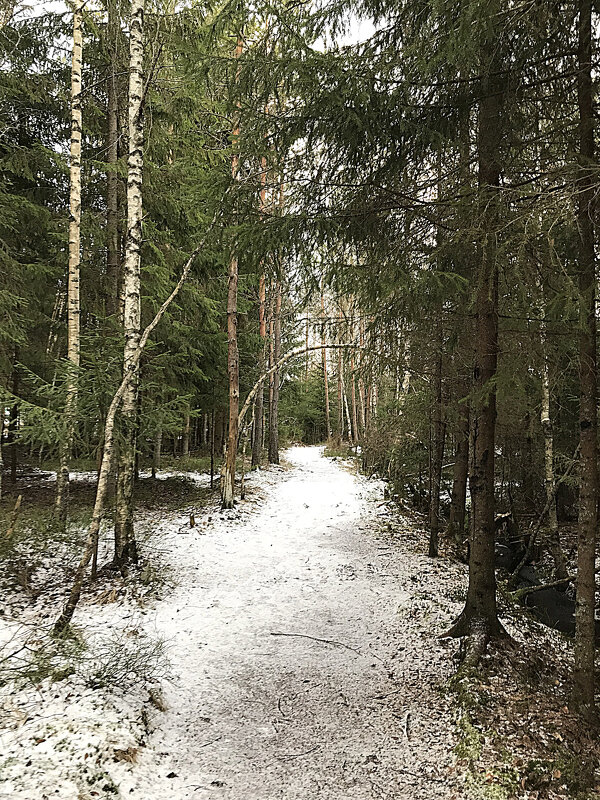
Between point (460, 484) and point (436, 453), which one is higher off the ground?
point (436, 453)

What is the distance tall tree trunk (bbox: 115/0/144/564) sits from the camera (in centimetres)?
689

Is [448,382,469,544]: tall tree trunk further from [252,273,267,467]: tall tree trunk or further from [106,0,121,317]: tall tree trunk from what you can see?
[252,273,267,467]: tall tree trunk

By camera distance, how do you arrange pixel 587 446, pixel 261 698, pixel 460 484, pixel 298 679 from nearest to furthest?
pixel 587 446
pixel 261 698
pixel 298 679
pixel 460 484

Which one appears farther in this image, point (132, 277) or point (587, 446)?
point (132, 277)

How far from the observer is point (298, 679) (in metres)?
4.79

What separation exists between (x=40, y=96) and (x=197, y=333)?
600 centimetres

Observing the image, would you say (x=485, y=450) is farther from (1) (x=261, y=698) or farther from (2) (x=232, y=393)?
(2) (x=232, y=393)

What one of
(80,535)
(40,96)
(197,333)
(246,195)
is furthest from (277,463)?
(246,195)

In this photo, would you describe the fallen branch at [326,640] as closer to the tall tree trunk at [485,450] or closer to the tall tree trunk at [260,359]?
the tall tree trunk at [485,450]

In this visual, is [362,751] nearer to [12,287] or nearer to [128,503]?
[128,503]

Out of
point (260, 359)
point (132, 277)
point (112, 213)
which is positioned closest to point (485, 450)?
point (132, 277)

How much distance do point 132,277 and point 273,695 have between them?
565cm

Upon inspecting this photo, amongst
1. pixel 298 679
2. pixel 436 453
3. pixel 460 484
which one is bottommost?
pixel 298 679

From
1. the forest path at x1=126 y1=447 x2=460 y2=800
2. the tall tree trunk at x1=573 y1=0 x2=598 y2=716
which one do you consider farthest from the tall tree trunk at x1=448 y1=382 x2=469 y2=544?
the tall tree trunk at x1=573 y1=0 x2=598 y2=716
